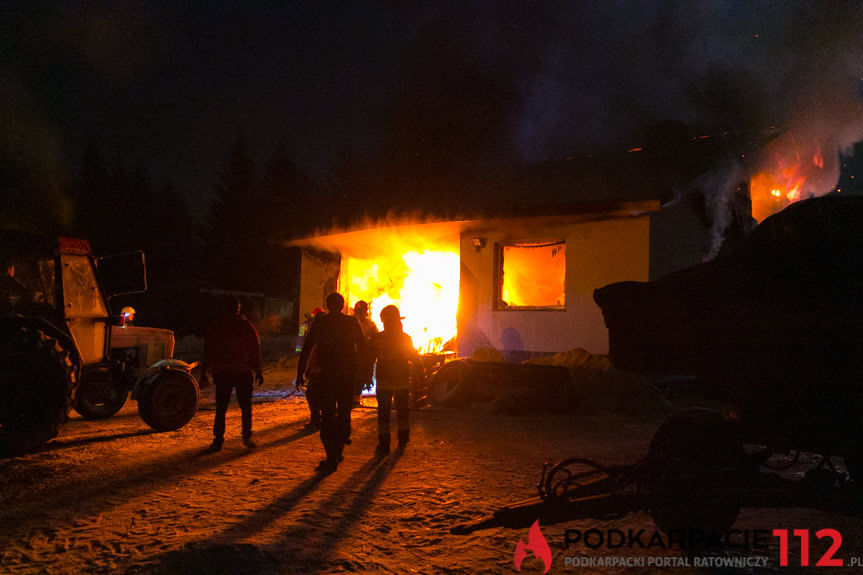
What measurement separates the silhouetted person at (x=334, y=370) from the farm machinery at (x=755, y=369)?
2.88m

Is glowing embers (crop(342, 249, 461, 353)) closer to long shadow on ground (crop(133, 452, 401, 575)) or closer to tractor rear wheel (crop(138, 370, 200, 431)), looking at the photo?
tractor rear wheel (crop(138, 370, 200, 431))

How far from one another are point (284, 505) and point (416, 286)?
12.4m

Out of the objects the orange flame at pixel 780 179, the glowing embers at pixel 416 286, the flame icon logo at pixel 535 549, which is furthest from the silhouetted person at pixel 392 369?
the orange flame at pixel 780 179

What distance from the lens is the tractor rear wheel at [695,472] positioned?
3.01 meters

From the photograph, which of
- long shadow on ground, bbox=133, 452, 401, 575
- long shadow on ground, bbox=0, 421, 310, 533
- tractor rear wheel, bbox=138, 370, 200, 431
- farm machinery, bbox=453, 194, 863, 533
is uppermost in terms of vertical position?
farm machinery, bbox=453, 194, 863, 533

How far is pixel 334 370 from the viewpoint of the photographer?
224 inches

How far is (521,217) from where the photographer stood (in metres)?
12.0

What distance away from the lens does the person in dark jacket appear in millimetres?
6324

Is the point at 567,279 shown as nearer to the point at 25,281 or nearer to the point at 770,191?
the point at 770,191

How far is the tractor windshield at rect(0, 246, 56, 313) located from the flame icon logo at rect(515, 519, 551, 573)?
6.23 metres

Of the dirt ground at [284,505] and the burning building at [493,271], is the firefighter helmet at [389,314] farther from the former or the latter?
the burning building at [493,271]

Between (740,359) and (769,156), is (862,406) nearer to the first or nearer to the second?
(740,359)

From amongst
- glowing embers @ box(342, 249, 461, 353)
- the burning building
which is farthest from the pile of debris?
glowing embers @ box(342, 249, 461, 353)

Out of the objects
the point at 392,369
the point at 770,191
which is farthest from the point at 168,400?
the point at 770,191
